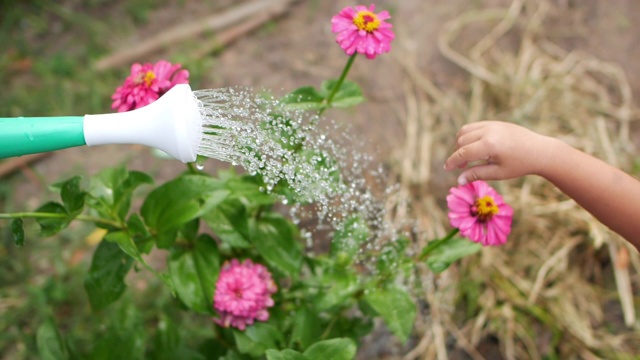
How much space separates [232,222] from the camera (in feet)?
3.78

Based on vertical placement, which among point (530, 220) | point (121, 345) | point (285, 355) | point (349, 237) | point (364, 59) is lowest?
point (285, 355)

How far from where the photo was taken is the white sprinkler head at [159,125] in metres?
0.83

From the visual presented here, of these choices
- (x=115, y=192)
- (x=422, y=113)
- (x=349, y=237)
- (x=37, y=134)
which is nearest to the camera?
(x=37, y=134)

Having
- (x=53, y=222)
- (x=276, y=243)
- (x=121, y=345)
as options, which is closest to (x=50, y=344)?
(x=121, y=345)

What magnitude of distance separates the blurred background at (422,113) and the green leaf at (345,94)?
0.59m

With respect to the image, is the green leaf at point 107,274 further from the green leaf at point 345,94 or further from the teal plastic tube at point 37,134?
the green leaf at point 345,94

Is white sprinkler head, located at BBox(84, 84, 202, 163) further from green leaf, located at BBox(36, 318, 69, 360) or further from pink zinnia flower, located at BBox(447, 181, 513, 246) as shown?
green leaf, located at BBox(36, 318, 69, 360)

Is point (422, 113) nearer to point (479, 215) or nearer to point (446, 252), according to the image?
point (446, 252)

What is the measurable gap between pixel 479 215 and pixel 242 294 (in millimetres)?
429

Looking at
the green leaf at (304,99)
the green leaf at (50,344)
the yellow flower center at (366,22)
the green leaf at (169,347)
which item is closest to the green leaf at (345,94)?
the green leaf at (304,99)

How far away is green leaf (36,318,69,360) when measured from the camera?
4.04 ft

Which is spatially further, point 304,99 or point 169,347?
point 169,347

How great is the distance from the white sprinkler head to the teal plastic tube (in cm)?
2

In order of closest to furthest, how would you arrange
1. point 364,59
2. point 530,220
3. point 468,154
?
point 468,154 < point 530,220 < point 364,59
